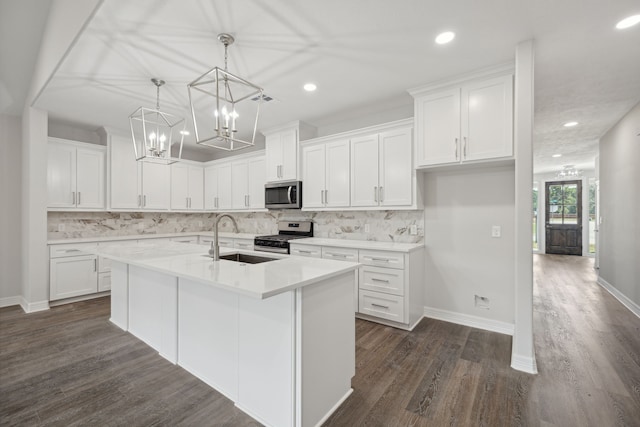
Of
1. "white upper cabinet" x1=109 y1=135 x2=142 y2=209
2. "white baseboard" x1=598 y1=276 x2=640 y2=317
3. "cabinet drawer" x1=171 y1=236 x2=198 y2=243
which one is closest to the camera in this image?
"white baseboard" x1=598 y1=276 x2=640 y2=317

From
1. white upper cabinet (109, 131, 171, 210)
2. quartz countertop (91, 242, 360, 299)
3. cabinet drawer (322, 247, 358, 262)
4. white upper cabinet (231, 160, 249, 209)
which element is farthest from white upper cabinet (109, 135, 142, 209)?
cabinet drawer (322, 247, 358, 262)

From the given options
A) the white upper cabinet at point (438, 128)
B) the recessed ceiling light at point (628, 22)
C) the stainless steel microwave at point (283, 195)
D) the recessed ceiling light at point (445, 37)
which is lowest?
the stainless steel microwave at point (283, 195)

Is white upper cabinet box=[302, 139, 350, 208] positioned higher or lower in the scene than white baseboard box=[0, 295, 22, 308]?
higher

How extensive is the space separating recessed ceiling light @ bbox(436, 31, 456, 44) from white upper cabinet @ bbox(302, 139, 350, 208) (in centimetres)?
171

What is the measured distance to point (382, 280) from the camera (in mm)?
3297

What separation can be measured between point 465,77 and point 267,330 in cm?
292

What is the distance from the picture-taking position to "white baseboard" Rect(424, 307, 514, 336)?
309 centimetres

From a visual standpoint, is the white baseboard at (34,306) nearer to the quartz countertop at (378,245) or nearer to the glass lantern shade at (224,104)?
the glass lantern shade at (224,104)

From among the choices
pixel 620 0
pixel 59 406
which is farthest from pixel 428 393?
pixel 620 0

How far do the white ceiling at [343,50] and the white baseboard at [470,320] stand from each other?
8.44 ft

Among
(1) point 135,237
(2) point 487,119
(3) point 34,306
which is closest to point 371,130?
(2) point 487,119

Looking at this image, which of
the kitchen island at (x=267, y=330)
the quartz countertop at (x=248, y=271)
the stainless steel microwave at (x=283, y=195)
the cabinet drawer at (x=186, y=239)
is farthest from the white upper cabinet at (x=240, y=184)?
the kitchen island at (x=267, y=330)

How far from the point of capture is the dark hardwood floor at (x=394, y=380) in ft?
6.07

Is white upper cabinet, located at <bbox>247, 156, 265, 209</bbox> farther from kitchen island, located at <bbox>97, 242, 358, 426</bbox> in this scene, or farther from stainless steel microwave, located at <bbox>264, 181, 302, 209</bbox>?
kitchen island, located at <bbox>97, 242, 358, 426</bbox>
